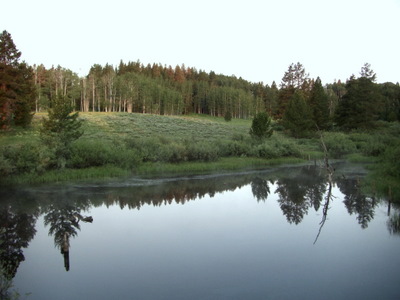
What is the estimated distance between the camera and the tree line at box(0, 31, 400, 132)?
42.3 metres

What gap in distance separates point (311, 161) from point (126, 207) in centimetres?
2707

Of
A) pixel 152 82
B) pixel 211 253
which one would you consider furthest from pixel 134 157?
pixel 152 82

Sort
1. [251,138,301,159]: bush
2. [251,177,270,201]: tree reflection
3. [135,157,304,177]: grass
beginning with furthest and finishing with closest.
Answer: [251,138,301,159]: bush, [135,157,304,177]: grass, [251,177,270,201]: tree reflection

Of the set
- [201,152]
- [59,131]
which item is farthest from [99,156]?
[201,152]

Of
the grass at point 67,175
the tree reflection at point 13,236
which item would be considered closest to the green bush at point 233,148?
the grass at point 67,175

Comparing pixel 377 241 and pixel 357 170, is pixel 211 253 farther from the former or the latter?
pixel 357 170

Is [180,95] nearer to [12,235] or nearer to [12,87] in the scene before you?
[12,87]

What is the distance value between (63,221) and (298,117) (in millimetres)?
42994

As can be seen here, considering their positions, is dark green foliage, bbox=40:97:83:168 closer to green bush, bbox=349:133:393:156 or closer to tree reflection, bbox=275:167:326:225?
tree reflection, bbox=275:167:326:225

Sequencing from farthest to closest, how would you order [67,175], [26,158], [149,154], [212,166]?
[212,166] < [149,154] < [67,175] < [26,158]

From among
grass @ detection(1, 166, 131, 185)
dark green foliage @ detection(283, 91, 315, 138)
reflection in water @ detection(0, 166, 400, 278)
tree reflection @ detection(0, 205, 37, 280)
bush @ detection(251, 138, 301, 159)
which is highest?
dark green foliage @ detection(283, 91, 315, 138)

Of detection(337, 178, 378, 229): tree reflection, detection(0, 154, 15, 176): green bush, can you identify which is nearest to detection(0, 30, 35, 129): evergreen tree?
detection(0, 154, 15, 176): green bush

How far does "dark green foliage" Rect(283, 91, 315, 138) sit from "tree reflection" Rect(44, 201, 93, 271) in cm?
4065

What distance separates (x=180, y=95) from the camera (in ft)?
316
